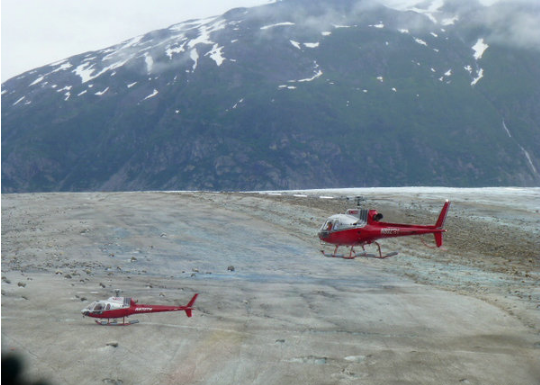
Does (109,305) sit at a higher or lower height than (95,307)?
lower

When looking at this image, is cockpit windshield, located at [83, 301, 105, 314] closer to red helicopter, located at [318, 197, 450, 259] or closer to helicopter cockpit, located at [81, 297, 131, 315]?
helicopter cockpit, located at [81, 297, 131, 315]

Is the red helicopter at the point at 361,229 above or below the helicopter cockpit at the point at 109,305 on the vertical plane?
below

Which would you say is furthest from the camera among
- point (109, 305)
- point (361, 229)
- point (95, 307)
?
point (361, 229)

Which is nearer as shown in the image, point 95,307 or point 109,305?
point 95,307

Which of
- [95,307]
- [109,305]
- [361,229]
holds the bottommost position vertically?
[361,229]

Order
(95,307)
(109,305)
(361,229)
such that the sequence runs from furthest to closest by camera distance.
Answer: (361,229)
(109,305)
(95,307)

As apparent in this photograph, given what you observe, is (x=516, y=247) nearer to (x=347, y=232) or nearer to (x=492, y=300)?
(x=492, y=300)

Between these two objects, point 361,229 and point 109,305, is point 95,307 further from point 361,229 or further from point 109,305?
point 361,229

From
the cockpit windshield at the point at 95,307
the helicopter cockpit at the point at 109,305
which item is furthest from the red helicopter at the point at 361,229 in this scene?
the cockpit windshield at the point at 95,307

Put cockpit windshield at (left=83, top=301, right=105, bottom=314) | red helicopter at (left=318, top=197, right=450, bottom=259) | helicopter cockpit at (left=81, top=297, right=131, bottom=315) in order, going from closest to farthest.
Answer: cockpit windshield at (left=83, top=301, right=105, bottom=314)
helicopter cockpit at (left=81, top=297, right=131, bottom=315)
red helicopter at (left=318, top=197, right=450, bottom=259)

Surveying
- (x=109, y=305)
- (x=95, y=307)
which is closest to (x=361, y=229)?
(x=109, y=305)

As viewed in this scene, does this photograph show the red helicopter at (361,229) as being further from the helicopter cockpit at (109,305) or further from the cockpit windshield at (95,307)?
the cockpit windshield at (95,307)

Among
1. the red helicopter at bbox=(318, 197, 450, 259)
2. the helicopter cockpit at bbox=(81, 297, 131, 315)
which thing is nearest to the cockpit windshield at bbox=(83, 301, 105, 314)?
the helicopter cockpit at bbox=(81, 297, 131, 315)
